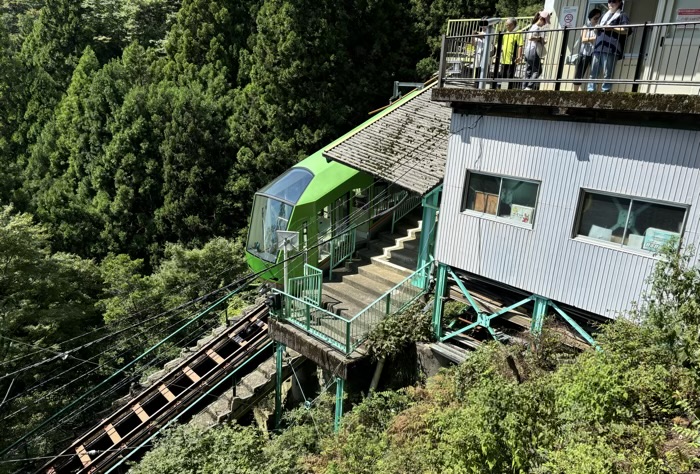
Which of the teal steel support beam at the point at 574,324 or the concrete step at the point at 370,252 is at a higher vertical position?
the teal steel support beam at the point at 574,324

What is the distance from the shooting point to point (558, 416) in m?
5.44

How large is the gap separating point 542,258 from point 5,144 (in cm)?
3240

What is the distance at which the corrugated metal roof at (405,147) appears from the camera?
10.2 m

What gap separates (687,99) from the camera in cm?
591

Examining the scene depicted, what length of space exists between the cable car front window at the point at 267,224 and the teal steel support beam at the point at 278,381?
2.40 meters

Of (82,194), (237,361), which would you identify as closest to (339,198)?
(237,361)

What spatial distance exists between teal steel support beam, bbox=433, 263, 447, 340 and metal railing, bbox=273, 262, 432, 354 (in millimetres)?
683

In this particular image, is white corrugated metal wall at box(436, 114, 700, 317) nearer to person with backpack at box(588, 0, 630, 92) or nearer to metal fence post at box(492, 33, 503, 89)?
metal fence post at box(492, 33, 503, 89)

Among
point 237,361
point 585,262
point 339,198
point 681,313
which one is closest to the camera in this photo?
point 681,313

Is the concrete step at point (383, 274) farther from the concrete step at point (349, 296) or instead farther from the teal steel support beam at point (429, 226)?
the teal steel support beam at point (429, 226)

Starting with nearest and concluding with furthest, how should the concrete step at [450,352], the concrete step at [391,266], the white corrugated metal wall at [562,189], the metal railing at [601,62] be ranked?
1. the white corrugated metal wall at [562,189]
2. the metal railing at [601,62]
3. the concrete step at [450,352]
4. the concrete step at [391,266]

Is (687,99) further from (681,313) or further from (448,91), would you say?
(448,91)

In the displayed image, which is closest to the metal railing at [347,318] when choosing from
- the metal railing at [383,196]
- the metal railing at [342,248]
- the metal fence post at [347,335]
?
the metal fence post at [347,335]

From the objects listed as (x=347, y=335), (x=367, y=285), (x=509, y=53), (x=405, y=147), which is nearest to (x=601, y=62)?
(x=509, y=53)
